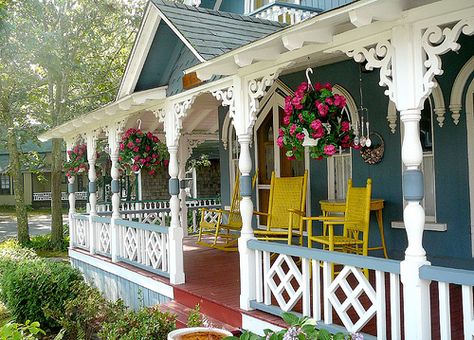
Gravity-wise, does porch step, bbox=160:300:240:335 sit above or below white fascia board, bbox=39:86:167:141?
below

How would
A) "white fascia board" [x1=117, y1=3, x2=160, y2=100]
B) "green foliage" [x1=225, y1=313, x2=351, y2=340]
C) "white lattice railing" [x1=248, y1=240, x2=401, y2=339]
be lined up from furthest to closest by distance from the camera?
"white fascia board" [x1=117, y1=3, x2=160, y2=100] → "white lattice railing" [x1=248, y1=240, x2=401, y2=339] → "green foliage" [x1=225, y1=313, x2=351, y2=340]

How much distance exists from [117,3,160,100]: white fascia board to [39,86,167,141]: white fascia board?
0.23 m

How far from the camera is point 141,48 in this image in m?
6.60

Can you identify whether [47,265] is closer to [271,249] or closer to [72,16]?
[271,249]

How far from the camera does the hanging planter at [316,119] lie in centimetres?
423

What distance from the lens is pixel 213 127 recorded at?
35.1 ft

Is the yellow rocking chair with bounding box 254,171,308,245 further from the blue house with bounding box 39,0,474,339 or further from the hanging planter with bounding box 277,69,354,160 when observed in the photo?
the hanging planter with bounding box 277,69,354,160

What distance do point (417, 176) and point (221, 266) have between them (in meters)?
3.90

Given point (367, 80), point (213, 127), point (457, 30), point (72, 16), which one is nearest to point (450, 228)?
point (367, 80)

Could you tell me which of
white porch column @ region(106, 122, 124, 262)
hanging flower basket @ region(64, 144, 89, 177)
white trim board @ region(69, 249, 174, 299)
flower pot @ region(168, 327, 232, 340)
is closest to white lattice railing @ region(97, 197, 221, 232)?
Answer: hanging flower basket @ region(64, 144, 89, 177)

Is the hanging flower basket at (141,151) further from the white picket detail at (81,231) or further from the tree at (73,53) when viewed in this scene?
the tree at (73,53)

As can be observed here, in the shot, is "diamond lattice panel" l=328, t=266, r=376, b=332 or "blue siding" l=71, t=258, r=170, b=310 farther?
"blue siding" l=71, t=258, r=170, b=310

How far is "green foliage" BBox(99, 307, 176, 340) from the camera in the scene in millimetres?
4383

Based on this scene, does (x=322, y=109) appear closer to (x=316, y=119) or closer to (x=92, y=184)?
(x=316, y=119)
